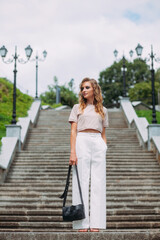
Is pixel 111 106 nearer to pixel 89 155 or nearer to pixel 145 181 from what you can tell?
pixel 145 181

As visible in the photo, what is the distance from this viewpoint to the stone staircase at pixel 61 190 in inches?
231

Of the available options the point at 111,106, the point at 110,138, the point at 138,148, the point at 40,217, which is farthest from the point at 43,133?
the point at 111,106

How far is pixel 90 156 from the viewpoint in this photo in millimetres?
3496

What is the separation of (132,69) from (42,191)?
44.2 m

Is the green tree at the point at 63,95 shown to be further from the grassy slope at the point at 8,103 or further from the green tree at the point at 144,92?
the grassy slope at the point at 8,103

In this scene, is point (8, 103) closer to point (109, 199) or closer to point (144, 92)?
point (109, 199)

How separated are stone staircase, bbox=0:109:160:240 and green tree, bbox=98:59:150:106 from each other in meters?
34.7

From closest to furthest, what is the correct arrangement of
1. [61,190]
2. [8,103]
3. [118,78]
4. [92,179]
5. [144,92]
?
[92,179], [61,190], [8,103], [144,92], [118,78]

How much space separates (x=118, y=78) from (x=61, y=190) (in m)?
43.3

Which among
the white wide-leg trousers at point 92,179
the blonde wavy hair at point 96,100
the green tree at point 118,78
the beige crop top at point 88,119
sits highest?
the green tree at point 118,78

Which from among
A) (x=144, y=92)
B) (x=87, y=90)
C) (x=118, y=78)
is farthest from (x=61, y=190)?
(x=118, y=78)

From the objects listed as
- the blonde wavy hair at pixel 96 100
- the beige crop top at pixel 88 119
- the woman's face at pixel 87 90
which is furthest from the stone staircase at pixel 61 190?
the woman's face at pixel 87 90

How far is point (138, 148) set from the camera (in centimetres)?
1202

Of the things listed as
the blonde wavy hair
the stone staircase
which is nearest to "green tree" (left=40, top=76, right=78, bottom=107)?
the stone staircase
